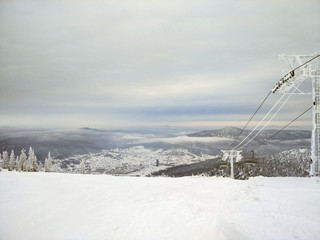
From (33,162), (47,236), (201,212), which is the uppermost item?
(201,212)

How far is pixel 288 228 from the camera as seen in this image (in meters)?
8.12

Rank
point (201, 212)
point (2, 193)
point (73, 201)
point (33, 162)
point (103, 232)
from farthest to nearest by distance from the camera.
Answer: point (33, 162) → point (2, 193) → point (73, 201) → point (201, 212) → point (103, 232)

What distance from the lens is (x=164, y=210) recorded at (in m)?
10.7

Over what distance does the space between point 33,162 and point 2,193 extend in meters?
46.2

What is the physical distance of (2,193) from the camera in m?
13.4

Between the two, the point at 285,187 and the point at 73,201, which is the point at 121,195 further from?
the point at 285,187

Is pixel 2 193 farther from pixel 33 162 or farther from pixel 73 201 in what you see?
pixel 33 162

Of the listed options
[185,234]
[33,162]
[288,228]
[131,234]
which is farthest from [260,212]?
[33,162]

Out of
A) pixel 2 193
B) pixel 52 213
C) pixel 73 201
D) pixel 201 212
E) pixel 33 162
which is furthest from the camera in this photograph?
pixel 33 162

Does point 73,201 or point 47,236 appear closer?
point 47,236

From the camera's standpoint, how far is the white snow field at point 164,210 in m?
8.59

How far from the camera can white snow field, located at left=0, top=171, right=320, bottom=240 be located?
8.59 meters

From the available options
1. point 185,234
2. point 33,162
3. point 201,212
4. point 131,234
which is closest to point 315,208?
point 201,212

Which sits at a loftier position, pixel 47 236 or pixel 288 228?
pixel 288 228
